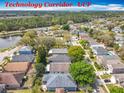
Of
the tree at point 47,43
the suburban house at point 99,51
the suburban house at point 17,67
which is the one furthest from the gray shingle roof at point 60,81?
the tree at point 47,43

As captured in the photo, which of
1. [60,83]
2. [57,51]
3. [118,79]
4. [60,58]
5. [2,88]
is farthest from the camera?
[57,51]

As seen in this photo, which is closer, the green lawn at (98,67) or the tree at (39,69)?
the tree at (39,69)

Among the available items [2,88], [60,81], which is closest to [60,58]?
[60,81]

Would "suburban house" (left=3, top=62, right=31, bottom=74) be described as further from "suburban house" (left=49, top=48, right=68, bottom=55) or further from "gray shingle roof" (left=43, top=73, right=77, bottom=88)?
"suburban house" (left=49, top=48, right=68, bottom=55)

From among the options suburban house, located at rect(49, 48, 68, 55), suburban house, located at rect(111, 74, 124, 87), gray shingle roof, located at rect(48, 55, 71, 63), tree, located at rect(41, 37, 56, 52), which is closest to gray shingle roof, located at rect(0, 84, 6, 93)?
gray shingle roof, located at rect(48, 55, 71, 63)

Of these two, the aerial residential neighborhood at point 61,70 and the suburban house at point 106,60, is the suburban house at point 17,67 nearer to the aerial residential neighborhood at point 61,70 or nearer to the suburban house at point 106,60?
the aerial residential neighborhood at point 61,70

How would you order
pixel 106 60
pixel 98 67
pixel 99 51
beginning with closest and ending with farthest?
1. pixel 98 67
2. pixel 106 60
3. pixel 99 51

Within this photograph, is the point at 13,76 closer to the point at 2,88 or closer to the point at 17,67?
the point at 2,88
